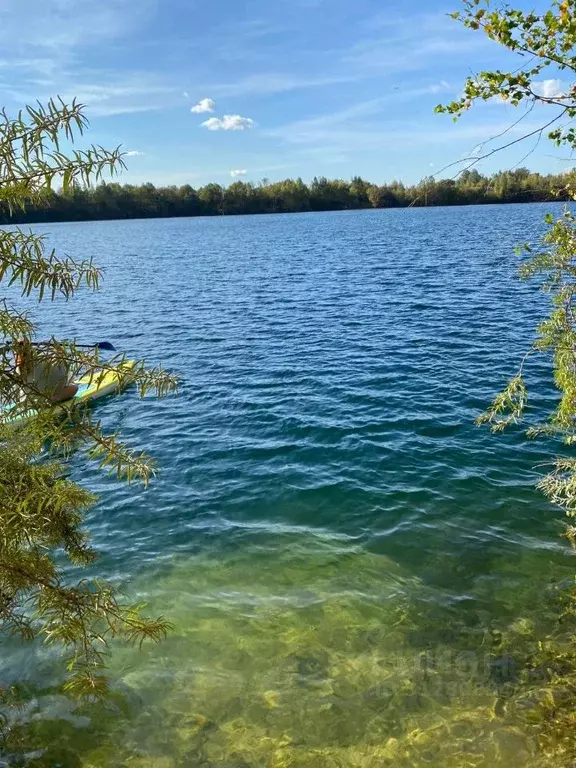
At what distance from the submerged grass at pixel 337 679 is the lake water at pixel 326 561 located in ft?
0.09

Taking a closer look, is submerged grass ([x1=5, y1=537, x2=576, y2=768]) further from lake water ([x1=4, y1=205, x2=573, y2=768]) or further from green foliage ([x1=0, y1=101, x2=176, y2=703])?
green foliage ([x1=0, y1=101, x2=176, y2=703])

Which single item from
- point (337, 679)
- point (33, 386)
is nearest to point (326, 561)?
point (337, 679)

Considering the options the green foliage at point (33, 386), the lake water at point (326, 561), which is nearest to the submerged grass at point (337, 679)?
the lake water at point (326, 561)

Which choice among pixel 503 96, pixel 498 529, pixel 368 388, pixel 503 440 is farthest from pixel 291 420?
pixel 503 96

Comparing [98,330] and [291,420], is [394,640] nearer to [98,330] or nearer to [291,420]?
[291,420]

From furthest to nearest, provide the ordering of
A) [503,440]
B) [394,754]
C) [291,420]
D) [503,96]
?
1. [291,420]
2. [503,440]
3. [394,754]
4. [503,96]

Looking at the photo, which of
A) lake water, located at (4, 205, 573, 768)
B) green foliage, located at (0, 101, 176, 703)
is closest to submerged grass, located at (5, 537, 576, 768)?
lake water, located at (4, 205, 573, 768)

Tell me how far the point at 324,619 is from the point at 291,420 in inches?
297

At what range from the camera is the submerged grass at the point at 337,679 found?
6098 millimetres

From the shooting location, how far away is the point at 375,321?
26.3 m

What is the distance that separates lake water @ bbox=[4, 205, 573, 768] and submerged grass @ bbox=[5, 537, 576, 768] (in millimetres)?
27

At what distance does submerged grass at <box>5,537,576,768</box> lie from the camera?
6098 mm

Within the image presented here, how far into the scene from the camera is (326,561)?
31.2ft

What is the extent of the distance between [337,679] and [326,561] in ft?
8.44
